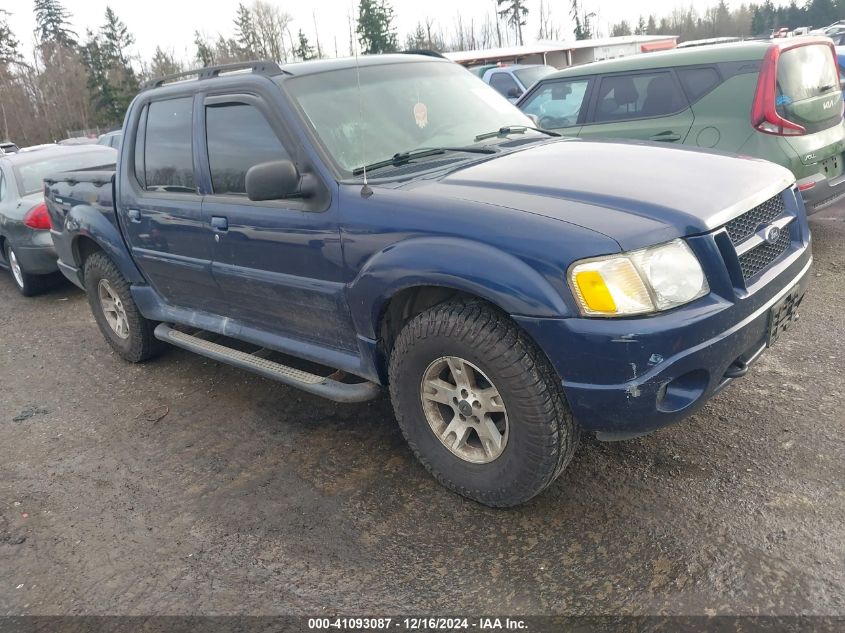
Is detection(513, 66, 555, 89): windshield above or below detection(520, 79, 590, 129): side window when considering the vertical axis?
above

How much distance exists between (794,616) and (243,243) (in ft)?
9.48

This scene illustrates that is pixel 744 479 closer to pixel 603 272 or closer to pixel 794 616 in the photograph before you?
pixel 794 616

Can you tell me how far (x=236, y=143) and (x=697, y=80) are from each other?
4.34 m

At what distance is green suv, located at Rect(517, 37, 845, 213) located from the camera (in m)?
5.57

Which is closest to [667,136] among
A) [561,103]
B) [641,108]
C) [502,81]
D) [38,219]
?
[641,108]

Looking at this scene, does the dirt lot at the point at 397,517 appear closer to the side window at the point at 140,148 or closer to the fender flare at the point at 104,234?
the fender flare at the point at 104,234

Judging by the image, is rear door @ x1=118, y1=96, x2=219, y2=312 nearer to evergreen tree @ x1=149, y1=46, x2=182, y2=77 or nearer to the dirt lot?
the dirt lot

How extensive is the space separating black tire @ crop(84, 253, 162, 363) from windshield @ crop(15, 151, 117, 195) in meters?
2.93

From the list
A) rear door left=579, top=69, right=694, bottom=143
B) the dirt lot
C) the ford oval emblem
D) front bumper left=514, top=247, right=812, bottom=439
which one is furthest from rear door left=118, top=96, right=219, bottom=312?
rear door left=579, top=69, right=694, bottom=143

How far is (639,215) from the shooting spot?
8.35 ft

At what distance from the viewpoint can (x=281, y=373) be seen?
146 inches

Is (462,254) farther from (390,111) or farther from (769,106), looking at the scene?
(769,106)

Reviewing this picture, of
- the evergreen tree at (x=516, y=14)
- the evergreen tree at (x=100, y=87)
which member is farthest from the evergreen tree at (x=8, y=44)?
the evergreen tree at (x=516, y=14)

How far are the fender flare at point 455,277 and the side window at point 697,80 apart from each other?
439cm
